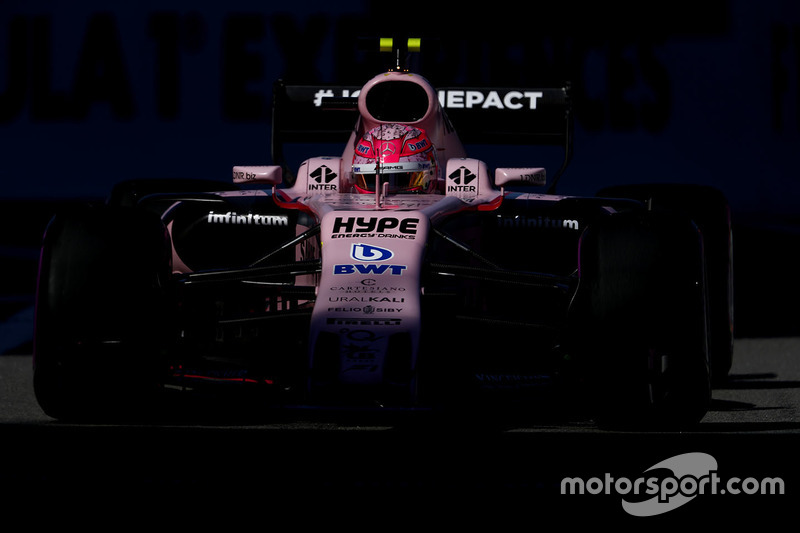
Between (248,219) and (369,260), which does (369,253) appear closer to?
(369,260)

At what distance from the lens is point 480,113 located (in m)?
7.59

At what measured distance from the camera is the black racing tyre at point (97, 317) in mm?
4664

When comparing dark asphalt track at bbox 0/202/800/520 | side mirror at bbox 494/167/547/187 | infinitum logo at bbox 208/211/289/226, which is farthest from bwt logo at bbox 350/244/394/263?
infinitum logo at bbox 208/211/289/226

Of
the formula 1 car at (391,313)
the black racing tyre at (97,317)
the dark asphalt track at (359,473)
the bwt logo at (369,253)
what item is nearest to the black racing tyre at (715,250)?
the formula 1 car at (391,313)

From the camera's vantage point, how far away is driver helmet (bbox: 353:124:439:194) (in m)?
5.94

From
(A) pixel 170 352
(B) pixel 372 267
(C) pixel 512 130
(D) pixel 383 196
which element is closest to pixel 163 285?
(A) pixel 170 352

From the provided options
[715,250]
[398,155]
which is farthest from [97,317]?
[715,250]

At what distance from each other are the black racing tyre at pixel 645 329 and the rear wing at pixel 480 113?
2.89 m

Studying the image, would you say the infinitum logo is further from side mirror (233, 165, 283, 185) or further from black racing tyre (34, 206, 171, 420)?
black racing tyre (34, 206, 171, 420)

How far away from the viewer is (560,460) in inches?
148

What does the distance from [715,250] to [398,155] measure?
1.47 m

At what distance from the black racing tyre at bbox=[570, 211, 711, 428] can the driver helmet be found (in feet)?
4.55

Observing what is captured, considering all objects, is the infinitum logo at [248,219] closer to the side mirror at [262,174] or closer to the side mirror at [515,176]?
the side mirror at [262,174]

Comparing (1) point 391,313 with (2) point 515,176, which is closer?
(1) point 391,313
